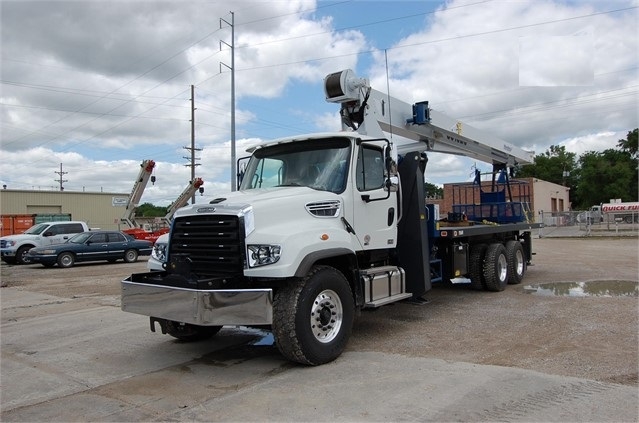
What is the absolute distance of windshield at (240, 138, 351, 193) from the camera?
21.9ft

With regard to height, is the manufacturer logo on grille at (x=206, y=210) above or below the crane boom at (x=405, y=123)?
below

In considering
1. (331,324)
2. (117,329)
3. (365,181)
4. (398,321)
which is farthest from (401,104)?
(117,329)

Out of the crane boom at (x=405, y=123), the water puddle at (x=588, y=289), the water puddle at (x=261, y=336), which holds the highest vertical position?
the crane boom at (x=405, y=123)

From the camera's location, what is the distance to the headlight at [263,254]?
5.43 m

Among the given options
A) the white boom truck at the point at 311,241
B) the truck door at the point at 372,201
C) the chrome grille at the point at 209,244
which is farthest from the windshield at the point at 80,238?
the truck door at the point at 372,201

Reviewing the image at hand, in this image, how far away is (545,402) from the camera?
4500 millimetres

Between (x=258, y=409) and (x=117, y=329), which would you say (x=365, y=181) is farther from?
(x=117, y=329)

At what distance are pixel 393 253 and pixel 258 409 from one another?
393 cm

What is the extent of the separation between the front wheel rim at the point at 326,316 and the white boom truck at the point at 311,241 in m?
0.01

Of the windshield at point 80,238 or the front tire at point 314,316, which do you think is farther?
the windshield at point 80,238

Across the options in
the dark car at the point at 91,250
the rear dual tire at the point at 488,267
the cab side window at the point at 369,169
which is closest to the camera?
the cab side window at the point at 369,169

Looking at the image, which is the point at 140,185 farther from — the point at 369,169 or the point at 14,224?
the point at 369,169

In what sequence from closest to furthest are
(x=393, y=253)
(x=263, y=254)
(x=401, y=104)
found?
(x=263, y=254) < (x=393, y=253) < (x=401, y=104)

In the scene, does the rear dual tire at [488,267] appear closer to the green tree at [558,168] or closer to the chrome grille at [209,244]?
the chrome grille at [209,244]
